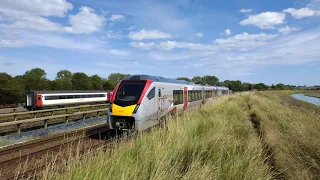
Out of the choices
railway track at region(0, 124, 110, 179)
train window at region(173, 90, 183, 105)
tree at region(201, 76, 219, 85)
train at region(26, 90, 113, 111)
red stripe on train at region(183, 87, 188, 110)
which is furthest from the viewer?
tree at region(201, 76, 219, 85)

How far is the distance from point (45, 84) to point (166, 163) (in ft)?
215

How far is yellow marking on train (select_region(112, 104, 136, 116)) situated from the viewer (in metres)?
11.1

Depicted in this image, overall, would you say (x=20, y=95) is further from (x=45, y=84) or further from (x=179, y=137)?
(x=179, y=137)

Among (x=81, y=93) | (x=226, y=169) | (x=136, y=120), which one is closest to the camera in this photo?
(x=226, y=169)

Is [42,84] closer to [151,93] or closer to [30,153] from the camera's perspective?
[151,93]

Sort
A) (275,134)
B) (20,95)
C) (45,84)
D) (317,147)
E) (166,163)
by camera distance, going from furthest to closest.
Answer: (45,84) < (20,95) < (275,134) < (317,147) < (166,163)

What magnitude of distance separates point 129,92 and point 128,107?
81 cm

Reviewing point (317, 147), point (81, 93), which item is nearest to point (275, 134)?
point (317, 147)

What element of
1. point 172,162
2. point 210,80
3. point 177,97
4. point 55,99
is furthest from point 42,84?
point 210,80

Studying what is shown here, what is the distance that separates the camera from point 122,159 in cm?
443

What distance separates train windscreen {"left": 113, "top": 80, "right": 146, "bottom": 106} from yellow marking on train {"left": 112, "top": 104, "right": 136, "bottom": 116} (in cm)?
15

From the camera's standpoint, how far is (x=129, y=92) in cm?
1177

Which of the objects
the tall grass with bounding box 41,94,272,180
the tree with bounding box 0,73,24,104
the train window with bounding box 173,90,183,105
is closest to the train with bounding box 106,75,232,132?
the train window with bounding box 173,90,183,105

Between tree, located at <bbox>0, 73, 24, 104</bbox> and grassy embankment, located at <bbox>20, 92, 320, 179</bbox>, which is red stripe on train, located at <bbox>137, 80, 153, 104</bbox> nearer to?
grassy embankment, located at <bbox>20, 92, 320, 179</bbox>
